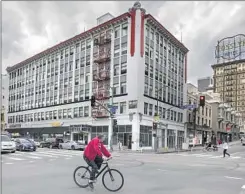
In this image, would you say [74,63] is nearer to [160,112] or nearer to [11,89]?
[160,112]

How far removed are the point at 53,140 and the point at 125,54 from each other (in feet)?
53.6

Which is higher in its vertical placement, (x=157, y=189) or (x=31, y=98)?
(x=31, y=98)

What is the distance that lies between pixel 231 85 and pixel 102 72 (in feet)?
316

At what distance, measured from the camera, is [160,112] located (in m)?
55.0

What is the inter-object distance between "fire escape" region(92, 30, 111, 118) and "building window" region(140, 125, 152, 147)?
623cm

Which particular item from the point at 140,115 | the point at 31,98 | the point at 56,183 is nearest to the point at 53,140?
the point at 140,115

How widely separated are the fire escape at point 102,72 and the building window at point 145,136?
20.5ft

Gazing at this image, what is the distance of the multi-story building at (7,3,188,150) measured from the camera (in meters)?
49.5

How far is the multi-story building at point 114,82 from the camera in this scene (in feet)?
163

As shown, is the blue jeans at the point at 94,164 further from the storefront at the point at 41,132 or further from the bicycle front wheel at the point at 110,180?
the storefront at the point at 41,132

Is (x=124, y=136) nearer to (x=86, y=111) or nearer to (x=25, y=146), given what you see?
(x=86, y=111)

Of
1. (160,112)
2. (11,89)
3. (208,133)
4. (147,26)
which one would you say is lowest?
(208,133)

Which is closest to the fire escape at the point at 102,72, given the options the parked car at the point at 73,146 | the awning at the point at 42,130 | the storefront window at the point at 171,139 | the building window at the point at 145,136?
the building window at the point at 145,136

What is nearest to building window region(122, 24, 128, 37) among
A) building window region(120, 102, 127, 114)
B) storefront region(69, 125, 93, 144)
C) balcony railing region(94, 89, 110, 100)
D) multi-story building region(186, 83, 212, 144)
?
balcony railing region(94, 89, 110, 100)
